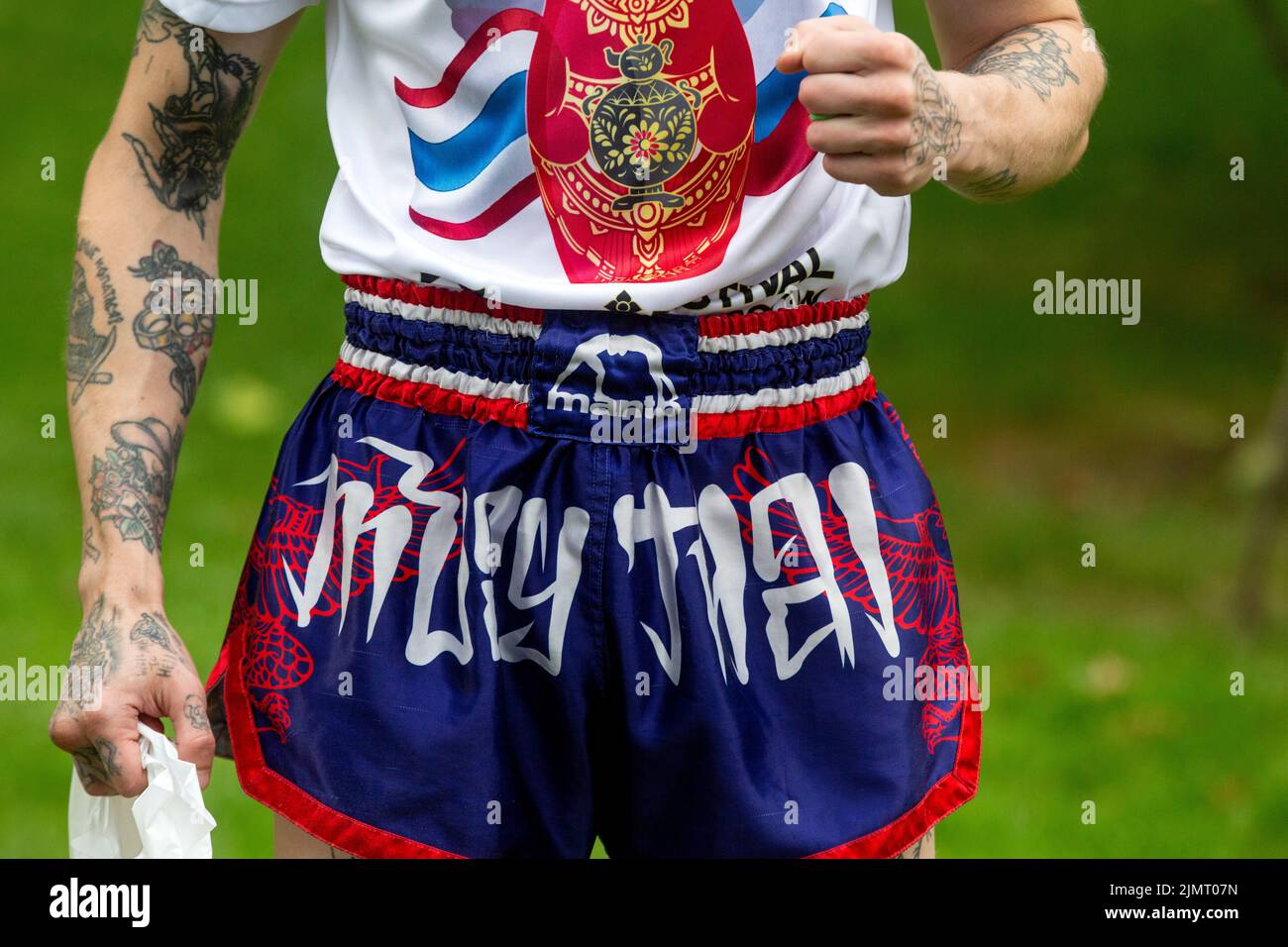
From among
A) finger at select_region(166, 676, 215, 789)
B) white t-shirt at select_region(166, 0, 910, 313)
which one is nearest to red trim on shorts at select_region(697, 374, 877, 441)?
white t-shirt at select_region(166, 0, 910, 313)

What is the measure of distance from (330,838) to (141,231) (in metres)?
0.75

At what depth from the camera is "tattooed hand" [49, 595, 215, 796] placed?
1721 mm

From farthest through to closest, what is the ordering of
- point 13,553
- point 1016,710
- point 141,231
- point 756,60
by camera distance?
point 13,553 → point 1016,710 → point 141,231 → point 756,60

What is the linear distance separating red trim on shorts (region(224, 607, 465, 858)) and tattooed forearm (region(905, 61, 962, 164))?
0.90m

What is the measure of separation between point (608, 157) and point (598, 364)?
0.23 meters

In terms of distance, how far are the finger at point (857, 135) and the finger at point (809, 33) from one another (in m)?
0.06

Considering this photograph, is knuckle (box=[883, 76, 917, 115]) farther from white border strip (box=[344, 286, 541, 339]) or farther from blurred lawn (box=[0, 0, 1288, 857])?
blurred lawn (box=[0, 0, 1288, 857])

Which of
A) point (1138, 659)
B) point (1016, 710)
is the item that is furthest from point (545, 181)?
point (1138, 659)

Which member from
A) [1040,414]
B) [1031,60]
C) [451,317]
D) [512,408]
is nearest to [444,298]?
[451,317]

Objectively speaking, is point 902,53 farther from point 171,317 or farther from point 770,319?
point 171,317

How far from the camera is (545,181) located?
5.77 feet

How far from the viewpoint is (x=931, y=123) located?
162 centimetres

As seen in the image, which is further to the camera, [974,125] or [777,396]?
[777,396]
